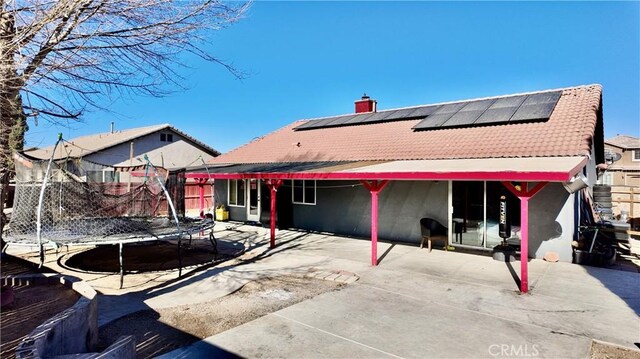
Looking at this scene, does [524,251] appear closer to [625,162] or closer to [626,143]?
[625,162]

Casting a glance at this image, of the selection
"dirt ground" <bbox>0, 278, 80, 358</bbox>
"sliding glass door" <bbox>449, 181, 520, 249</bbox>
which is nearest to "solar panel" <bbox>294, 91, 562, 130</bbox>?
"sliding glass door" <bbox>449, 181, 520, 249</bbox>

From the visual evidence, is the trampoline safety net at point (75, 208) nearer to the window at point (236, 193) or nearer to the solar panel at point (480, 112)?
the window at point (236, 193)

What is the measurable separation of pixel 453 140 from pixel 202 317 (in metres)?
8.34

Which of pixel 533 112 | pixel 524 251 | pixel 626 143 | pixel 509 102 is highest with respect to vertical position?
pixel 626 143

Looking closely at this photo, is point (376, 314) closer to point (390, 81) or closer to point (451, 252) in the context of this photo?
point (451, 252)

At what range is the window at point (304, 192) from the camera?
12.7 meters

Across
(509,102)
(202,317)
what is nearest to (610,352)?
(202,317)

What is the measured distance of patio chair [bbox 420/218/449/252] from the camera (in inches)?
358

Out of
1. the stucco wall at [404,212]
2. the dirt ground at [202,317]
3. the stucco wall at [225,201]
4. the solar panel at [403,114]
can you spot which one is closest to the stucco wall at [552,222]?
the stucco wall at [404,212]

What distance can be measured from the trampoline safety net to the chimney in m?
9.97

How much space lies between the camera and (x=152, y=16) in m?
4.23

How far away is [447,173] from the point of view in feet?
22.2

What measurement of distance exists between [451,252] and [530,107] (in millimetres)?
5296

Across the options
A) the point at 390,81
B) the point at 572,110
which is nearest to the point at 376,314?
the point at 572,110
